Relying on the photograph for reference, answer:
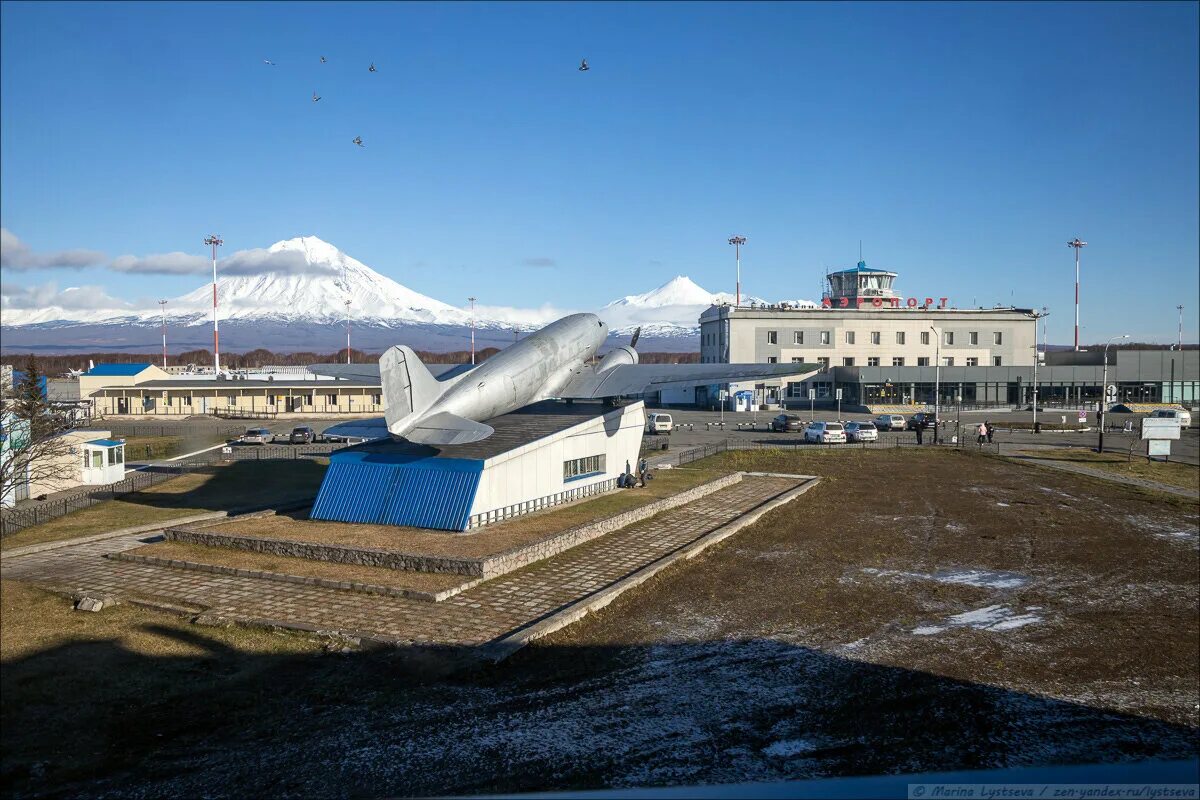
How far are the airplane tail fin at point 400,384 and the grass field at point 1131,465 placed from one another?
39.7 meters

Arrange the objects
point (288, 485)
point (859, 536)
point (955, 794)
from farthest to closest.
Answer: point (288, 485)
point (859, 536)
point (955, 794)

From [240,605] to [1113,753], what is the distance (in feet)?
63.6

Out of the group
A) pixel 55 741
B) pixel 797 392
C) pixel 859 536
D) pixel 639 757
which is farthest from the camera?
pixel 797 392

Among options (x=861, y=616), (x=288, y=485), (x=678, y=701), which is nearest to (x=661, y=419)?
(x=288, y=485)

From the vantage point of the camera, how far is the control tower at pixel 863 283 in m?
107

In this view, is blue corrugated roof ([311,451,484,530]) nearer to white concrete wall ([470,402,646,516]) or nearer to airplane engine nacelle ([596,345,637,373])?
white concrete wall ([470,402,646,516])

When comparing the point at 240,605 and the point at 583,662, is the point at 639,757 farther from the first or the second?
the point at 240,605

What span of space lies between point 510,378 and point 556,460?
396cm

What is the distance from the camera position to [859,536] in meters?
30.3

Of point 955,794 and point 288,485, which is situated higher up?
point 955,794

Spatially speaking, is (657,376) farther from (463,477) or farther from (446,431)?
(446,431)

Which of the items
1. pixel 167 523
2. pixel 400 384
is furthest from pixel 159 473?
pixel 400 384

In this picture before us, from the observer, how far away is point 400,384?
91.5 ft

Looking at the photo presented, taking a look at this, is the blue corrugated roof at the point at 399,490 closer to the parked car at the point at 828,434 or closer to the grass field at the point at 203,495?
the grass field at the point at 203,495
